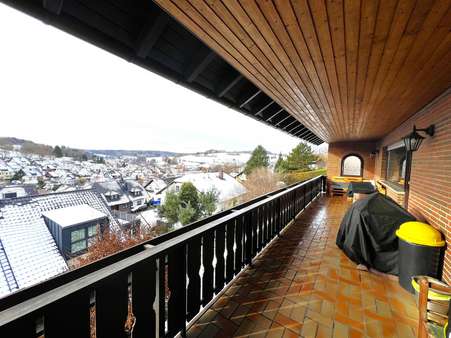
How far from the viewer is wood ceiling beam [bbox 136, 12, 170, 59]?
1692 mm

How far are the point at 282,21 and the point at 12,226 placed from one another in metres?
8.97

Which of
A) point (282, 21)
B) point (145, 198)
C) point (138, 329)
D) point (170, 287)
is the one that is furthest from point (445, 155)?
point (145, 198)

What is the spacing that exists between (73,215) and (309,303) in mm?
8998

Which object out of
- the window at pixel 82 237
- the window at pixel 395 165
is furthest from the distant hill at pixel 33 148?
the window at pixel 395 165

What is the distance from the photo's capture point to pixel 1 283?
6.05 m

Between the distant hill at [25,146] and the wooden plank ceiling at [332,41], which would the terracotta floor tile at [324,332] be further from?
the distant hill at [25,146]

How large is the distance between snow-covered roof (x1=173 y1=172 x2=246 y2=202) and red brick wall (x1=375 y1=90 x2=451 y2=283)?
1570cm

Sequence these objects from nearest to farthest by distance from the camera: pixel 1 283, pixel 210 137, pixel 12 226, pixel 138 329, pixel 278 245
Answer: pixel 138 329
pixel 278 245
pixel 1 283
pixel 12 226
pixel 210 137

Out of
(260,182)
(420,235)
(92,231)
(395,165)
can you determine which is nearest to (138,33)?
(420,235)

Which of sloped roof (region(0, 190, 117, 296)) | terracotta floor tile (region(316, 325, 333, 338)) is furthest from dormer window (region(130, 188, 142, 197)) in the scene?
terracotta floor tile (region(316, 325, 333, 338))

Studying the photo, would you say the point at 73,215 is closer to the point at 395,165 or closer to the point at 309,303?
the point at 309,303

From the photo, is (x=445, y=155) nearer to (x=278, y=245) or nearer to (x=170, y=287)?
(x=278, y=245)

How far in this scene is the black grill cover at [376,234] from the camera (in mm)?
2715

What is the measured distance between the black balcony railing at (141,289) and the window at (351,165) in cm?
944
